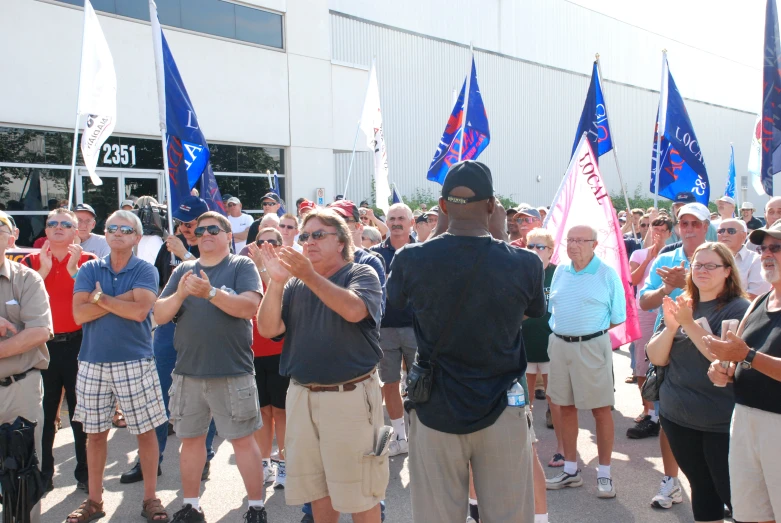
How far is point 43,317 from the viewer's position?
4227mm

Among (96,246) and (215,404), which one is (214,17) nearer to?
(96,246)

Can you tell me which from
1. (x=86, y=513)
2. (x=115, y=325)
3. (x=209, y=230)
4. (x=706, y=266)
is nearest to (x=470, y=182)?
(x=706, y=266)

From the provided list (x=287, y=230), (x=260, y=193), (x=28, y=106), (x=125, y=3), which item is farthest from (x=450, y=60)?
(x=287, y=230)

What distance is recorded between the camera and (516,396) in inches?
122

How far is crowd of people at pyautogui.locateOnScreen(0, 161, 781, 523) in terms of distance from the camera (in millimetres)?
3045

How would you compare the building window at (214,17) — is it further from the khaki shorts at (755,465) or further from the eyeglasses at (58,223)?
the khaki shorts at (755,465)

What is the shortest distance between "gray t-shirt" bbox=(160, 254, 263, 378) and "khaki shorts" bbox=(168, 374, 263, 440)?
0.09 m

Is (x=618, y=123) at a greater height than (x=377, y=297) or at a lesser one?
greater

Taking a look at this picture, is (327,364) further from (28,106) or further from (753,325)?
(28,106)

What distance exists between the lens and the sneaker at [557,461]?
5637mm

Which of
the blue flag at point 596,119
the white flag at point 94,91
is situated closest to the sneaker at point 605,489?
the blue flag at point 596,119

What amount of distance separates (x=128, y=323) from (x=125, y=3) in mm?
11625

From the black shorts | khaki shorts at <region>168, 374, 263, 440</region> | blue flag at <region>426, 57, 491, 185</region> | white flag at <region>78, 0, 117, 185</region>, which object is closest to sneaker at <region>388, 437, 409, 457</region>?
the black shorts

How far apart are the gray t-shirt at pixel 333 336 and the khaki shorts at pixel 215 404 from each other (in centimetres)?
77
